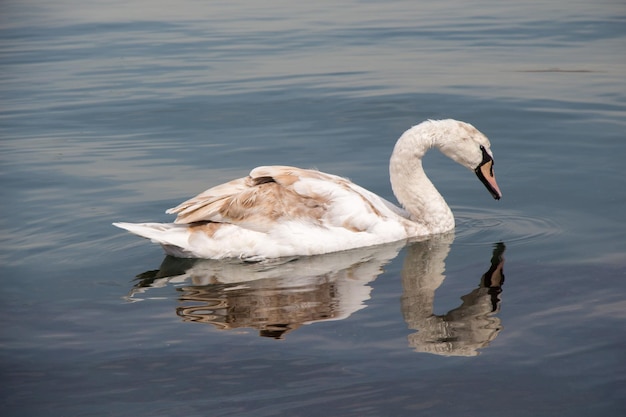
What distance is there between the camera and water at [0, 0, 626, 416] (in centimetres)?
710

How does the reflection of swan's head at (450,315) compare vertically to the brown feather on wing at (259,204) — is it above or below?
below

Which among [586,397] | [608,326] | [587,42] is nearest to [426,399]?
[586,397]

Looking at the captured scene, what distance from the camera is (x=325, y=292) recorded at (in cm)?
881

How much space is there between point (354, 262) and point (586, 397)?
335 cm

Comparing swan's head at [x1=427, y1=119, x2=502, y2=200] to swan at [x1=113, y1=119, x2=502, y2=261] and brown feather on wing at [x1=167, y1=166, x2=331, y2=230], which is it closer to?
swan at [x1=113, y1=119, x2=502, y2=261]

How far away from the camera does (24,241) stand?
412 inches

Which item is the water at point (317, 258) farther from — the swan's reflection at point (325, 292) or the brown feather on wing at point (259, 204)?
the brown feather on wing at point (259, 204)

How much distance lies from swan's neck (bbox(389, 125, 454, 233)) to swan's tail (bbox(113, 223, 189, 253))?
2.27m

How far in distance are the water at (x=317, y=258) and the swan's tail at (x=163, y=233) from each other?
0.77 feet

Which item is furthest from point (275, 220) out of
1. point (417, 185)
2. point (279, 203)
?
point (417, 185)

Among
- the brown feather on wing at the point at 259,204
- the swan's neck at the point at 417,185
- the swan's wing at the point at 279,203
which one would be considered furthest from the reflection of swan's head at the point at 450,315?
the brown feather on wing at the point at 259,204

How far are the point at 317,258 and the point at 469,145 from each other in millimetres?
2071

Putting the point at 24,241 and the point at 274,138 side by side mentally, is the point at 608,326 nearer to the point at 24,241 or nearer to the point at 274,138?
the point at 24,241

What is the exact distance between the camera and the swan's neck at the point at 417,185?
10.5 meters
